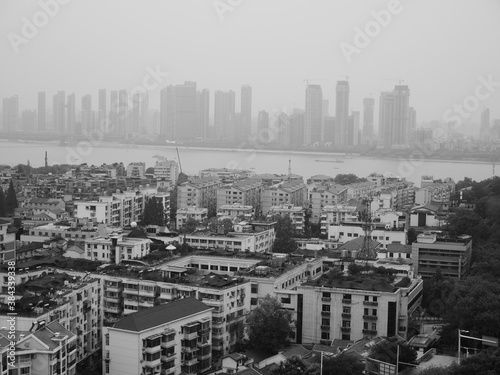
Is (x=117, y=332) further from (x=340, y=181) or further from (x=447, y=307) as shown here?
(x=340, y=181)

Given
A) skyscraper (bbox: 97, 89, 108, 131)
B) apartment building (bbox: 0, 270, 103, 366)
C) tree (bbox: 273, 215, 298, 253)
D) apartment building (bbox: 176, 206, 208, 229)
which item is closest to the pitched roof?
apartment building (bbox: 0, 270, 103, 366)

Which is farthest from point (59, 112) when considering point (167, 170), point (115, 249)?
point (115, 249)

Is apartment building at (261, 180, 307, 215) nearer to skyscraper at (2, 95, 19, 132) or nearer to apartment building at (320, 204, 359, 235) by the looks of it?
apartment building at (320, 204, 359, 235)

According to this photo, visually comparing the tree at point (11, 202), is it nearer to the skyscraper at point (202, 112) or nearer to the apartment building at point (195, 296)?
the apartment building at point (195, 296)

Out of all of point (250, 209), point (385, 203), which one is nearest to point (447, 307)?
point (250, 209)

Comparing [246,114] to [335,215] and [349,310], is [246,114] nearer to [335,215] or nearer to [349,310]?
[335,215]

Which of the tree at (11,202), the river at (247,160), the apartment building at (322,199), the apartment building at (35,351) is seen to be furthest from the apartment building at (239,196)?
the river at (247,160)
